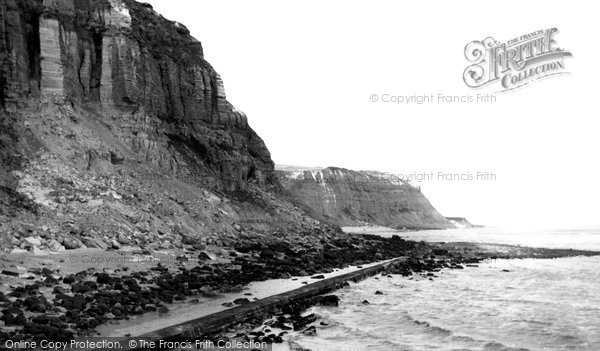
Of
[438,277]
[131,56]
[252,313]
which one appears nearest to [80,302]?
[252,313]

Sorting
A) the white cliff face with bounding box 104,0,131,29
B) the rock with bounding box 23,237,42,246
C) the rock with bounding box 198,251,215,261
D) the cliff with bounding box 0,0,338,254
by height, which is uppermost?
the white cliff face with bounding box 104,0,131,29

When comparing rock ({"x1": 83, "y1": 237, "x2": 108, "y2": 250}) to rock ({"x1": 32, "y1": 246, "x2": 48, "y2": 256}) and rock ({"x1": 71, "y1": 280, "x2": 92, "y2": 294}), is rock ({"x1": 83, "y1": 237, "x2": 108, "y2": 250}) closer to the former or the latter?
rock ({"x1": 32, "y1": 246, "x2": 48, "y2": 256})

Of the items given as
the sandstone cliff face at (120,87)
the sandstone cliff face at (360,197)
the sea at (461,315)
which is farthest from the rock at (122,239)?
the sandstone cliff face at (360,197)

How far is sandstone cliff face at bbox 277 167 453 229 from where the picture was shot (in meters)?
151

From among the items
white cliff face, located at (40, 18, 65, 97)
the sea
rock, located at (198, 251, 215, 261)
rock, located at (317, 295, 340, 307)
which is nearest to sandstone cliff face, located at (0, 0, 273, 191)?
white cliff face, located at (40, 18, 65, 97)

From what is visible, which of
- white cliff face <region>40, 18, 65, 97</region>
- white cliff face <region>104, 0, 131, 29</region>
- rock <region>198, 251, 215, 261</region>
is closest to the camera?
rock <region>198, 251, 215, 261</region>

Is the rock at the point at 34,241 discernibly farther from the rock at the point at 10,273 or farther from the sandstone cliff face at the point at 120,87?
the sandstone cliff face at the point at 120,87

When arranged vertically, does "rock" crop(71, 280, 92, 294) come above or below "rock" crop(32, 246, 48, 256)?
below

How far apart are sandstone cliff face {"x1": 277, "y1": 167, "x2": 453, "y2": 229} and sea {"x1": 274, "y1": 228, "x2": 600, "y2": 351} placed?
113 metres

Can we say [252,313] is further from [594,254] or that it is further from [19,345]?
[594,254]

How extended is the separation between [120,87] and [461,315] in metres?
30.3

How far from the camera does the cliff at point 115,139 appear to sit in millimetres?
24594

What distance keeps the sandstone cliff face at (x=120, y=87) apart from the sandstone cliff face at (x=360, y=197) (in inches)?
3704

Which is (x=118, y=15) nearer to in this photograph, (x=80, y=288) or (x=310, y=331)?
(x=80, y=288)
